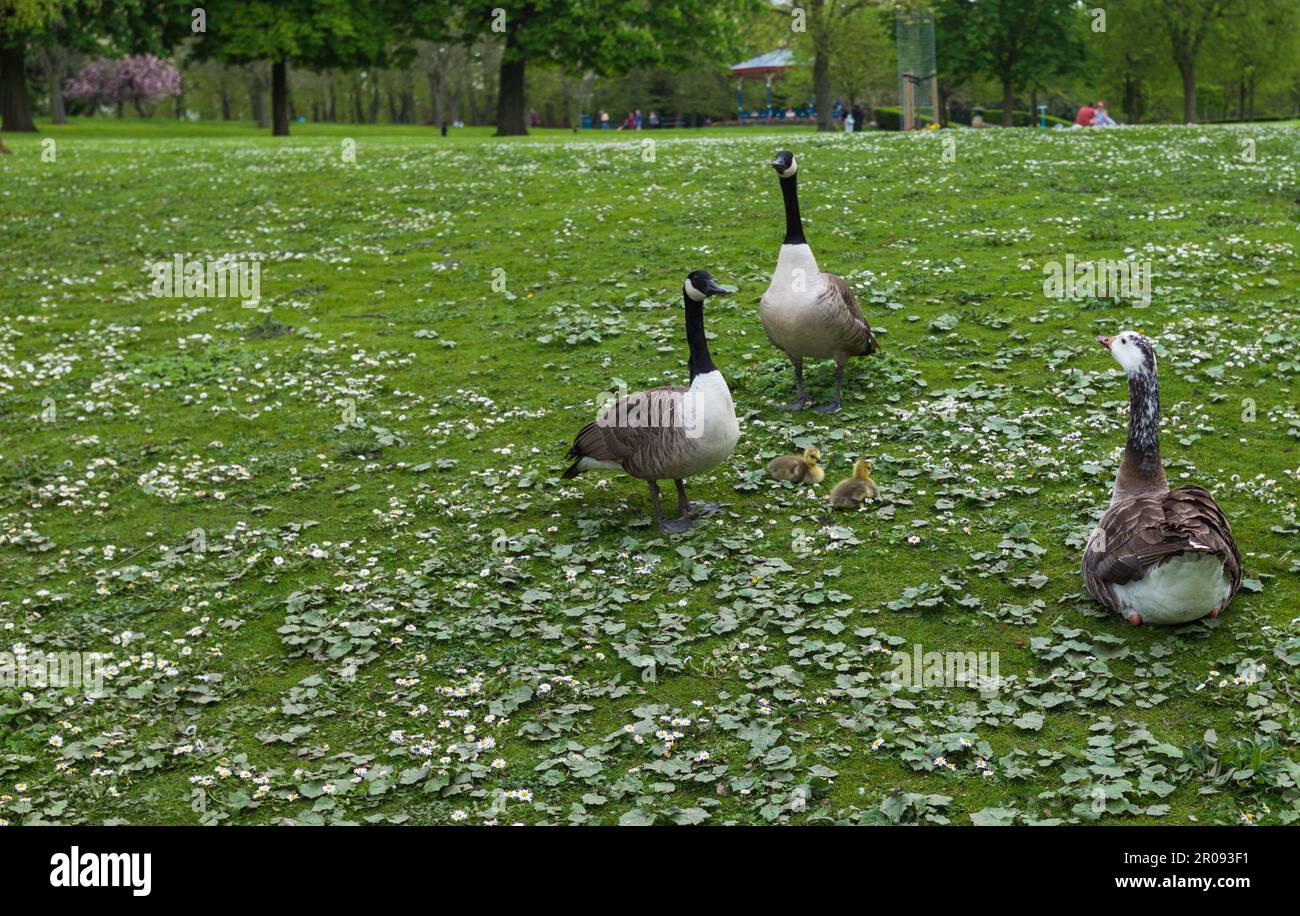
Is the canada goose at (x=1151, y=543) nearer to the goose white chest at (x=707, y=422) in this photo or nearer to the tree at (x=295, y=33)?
the goose white chest at (x=707, y=422)

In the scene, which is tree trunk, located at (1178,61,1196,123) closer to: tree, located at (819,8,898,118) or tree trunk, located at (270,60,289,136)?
tree, located at (819,8,898,118)

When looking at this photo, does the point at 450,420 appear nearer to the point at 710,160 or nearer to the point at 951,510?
the point at 951,510

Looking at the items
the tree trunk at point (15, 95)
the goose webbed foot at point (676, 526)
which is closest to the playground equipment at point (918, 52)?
the goose webbed foot at point (676, 526)

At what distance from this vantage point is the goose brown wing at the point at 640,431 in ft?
38.4

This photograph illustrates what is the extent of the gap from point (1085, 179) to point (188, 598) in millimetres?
22854

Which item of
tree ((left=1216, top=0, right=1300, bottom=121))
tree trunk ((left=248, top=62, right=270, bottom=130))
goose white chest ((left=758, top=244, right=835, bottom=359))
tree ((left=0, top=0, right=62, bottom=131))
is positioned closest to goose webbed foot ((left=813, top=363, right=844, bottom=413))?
goose white chest ((left=758, top=244, right=835, bottom=359))

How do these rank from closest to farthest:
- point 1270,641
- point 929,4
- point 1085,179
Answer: point 1270,641, point 1085,179, point 929,4

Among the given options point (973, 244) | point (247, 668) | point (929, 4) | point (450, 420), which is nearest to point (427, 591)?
point (247, 668)

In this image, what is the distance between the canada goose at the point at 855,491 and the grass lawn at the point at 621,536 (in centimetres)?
23

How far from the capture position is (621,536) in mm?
12352

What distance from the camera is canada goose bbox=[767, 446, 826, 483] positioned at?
13.2m

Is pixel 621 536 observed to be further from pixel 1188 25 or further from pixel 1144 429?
pixel 1188 25

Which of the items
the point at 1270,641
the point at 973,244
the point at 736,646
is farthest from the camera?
the point at 973,244

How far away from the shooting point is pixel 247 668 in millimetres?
10422
